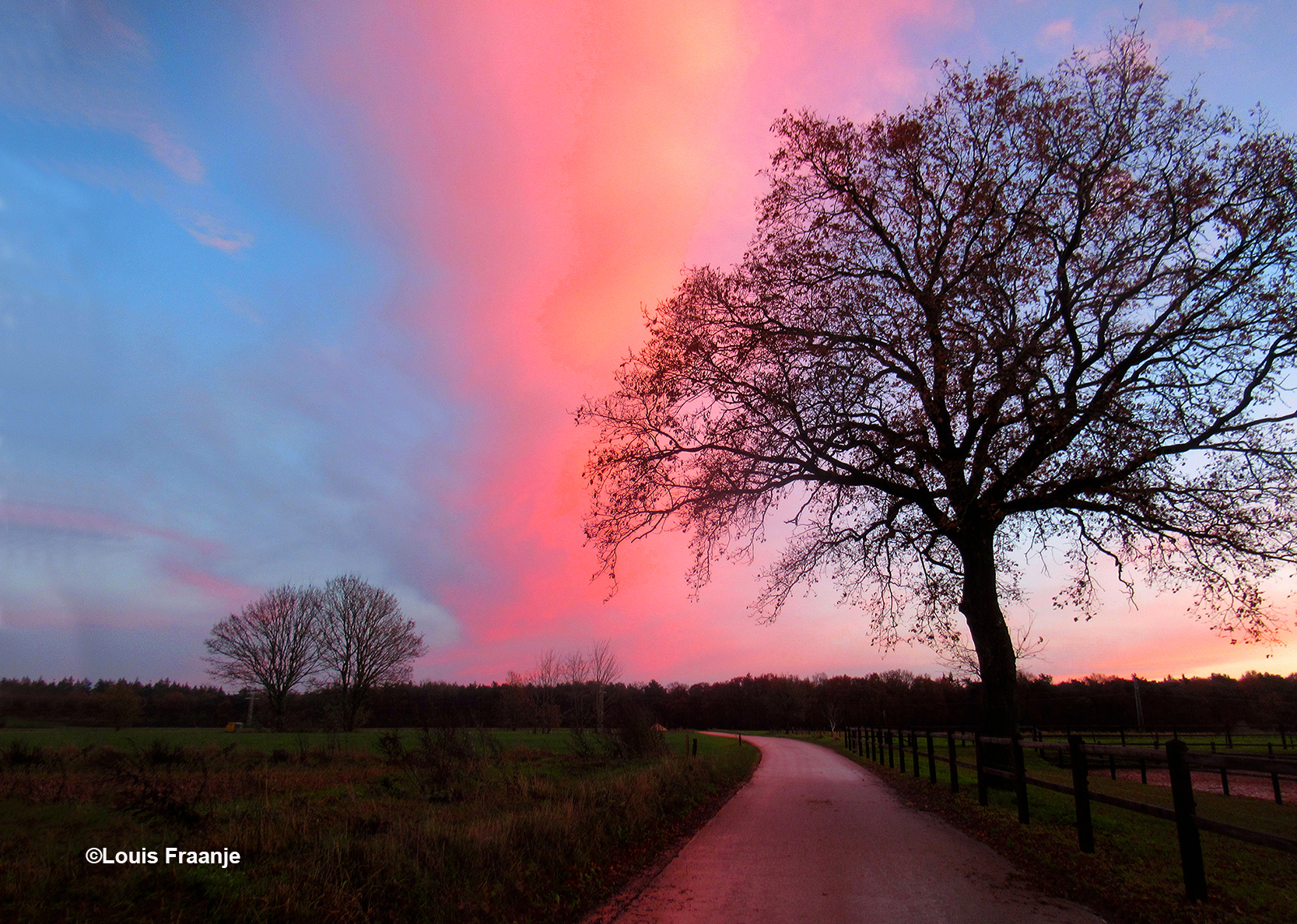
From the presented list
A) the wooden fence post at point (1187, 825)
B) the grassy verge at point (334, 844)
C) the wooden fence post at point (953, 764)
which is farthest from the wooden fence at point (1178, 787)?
the grassy verge at point (334, 844)

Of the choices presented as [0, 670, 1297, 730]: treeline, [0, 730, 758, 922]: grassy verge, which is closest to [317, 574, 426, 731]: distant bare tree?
[0, 670, 1297, 730]: treeline

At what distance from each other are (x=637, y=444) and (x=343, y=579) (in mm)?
65658

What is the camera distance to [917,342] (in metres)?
12.6

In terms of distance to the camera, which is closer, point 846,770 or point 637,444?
point 637,444

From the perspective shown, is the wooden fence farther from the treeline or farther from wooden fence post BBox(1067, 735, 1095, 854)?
the treeline

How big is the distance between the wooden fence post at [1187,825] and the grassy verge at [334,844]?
5.23 metres

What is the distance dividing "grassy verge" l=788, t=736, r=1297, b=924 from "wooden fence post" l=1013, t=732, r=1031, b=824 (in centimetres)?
16

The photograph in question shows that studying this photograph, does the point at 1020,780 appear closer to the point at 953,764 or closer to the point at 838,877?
the point at 953,764

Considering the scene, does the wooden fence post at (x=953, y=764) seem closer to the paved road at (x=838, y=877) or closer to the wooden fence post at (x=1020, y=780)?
the paved road at (x=838, y=877)

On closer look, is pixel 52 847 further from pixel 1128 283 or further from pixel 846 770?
→ pixel 846 770

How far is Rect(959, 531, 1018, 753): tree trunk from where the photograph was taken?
41.8ft

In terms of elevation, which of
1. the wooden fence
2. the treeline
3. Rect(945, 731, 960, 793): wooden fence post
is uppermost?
the wooden fence

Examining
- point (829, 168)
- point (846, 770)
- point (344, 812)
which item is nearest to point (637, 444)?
point (829, 168)

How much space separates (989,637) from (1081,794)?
5431 mm
